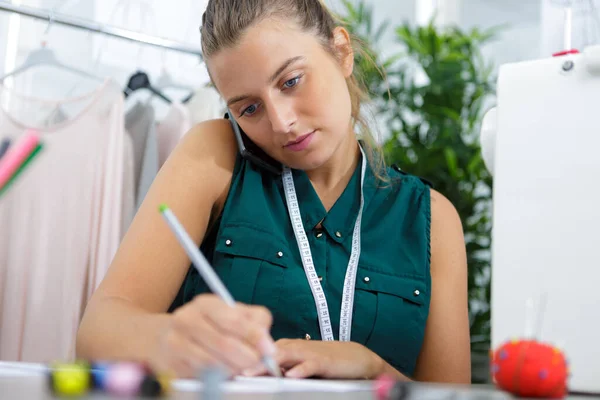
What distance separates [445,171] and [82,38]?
139cm

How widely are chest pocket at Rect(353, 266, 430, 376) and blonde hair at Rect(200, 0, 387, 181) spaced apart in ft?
0.73

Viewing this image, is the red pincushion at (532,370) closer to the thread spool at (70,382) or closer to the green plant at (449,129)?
the thread spool at (70,382)

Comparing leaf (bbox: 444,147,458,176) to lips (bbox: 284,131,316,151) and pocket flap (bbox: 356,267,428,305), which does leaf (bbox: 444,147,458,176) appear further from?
lips (bbox: 284,131,316,151)

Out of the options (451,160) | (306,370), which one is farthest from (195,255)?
(451,160)

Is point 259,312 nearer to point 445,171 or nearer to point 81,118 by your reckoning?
point 81,118

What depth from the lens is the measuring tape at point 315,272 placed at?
3.87ft

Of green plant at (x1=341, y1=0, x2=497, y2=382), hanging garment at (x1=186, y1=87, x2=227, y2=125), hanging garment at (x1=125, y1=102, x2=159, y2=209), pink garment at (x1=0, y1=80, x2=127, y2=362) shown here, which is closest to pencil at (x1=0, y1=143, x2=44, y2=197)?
pink garment at (x1=0, y1=80, x2=127, y2=362)

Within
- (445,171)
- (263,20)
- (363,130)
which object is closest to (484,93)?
(445,171)

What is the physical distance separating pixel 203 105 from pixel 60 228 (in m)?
0.54

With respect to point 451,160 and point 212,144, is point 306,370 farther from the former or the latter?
point 451,160

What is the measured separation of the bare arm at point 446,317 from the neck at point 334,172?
0.65 feet

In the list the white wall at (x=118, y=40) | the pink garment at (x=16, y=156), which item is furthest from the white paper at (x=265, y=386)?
the white wall at (x=118, y=40)

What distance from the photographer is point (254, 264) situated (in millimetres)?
1187

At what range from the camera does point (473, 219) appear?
2684 mm
